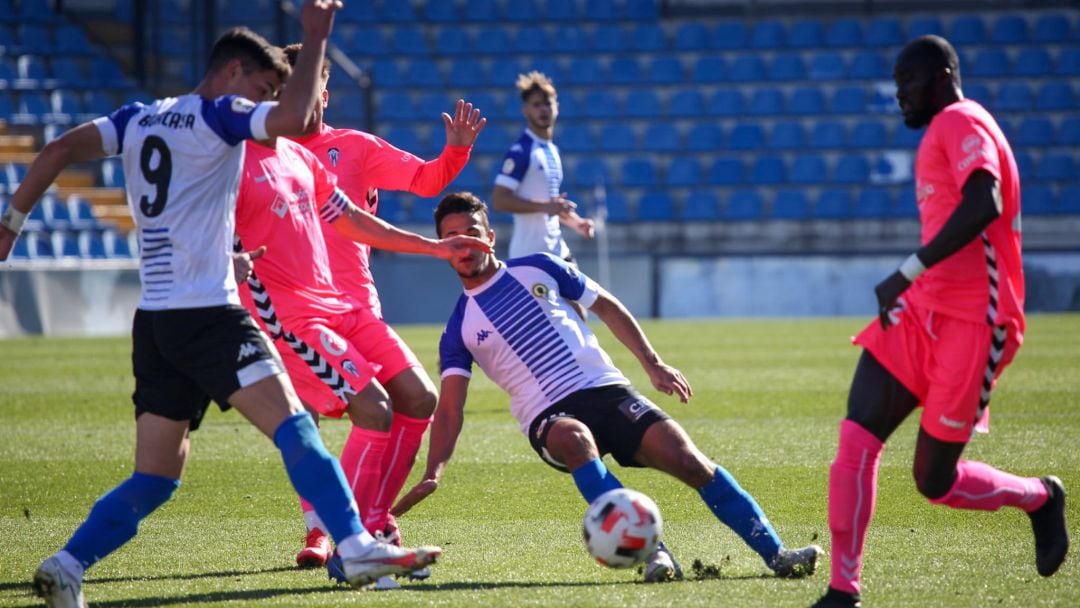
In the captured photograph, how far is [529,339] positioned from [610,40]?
2294 cm

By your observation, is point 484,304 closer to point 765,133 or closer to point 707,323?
point 707,323

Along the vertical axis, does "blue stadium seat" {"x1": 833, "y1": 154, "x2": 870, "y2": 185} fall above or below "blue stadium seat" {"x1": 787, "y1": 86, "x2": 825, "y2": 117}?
below

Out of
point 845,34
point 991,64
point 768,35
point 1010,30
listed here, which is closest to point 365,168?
point 768,35

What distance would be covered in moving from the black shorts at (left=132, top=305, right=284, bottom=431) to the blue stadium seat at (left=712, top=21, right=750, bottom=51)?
24.1 meters

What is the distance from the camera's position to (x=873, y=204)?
25.7 m

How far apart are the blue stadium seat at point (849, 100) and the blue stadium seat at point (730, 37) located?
2.10m

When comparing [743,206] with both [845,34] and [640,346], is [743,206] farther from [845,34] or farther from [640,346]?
[640,346]

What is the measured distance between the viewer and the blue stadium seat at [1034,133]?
26469mm

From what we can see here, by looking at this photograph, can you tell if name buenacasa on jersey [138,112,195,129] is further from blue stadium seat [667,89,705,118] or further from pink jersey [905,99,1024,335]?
blue stadium seat [667,89,705,118]

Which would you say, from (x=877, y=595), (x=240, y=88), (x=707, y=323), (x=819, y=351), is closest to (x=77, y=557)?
(x=240, y=88)

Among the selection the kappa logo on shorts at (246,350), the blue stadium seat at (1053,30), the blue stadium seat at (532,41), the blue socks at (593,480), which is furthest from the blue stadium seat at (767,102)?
the kappa logo on shorts at (246,350)

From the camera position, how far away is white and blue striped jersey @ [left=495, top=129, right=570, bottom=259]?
467 inches

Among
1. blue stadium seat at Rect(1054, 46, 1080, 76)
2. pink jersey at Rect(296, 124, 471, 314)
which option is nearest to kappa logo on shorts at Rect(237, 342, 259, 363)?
pink jersey at Rect(296, 124, 471, 314)

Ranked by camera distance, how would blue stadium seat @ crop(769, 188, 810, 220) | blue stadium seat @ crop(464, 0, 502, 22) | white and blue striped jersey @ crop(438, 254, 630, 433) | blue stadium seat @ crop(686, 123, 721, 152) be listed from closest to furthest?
white and blue striped jersey @ crop(438, 254, 630, 433) < blue stadium seat @ crop(769, 188, 810, 220) < blue stadium seat @ crop(686, 123, 721, 152) < blue stadium seat @ crop(464, 0, 502, 22)
